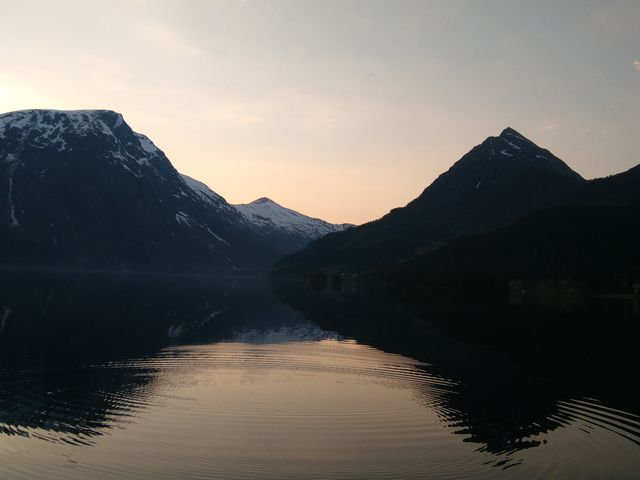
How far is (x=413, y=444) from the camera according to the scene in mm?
33156

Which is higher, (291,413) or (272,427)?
(291,413)

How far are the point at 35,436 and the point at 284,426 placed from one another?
1208 centimetres

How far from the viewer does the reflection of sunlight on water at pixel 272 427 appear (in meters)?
28.8

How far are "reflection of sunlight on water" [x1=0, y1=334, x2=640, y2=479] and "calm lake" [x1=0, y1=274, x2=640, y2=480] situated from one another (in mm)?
120

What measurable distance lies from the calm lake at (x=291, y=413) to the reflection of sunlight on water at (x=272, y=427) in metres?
0.12

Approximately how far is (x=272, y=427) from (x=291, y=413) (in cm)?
363

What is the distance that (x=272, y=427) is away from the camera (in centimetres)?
3531

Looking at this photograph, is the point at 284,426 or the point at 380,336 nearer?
the point at 284,426

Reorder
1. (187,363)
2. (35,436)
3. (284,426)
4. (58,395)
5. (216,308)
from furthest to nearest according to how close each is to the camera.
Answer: (216,308)
(187,363)
(58,395)
(284,426)
(35,436)

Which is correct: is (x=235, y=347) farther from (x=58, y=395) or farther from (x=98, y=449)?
(x=98, y=449)

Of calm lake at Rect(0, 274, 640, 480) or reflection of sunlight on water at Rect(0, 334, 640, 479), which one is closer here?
reflection of sunlight on water at Rect(0, 334, 640, 479)

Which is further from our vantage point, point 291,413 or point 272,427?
point 291,413

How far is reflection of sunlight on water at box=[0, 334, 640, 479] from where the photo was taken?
28781 millimetres

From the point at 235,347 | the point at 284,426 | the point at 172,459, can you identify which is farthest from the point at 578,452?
the point at 235,347
